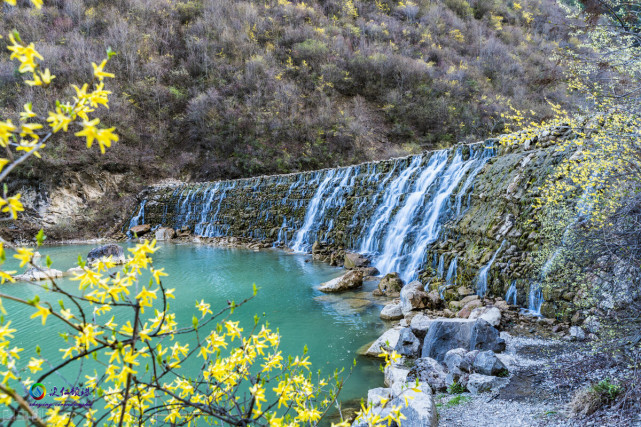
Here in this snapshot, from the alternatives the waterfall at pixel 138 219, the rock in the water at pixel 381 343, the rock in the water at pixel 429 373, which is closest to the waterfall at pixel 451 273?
the rock in the water at pixel 381 343

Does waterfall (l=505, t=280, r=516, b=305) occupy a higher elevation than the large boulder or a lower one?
higher

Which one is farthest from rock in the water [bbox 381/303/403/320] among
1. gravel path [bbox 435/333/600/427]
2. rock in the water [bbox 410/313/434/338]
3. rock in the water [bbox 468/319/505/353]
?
gravel path [bbox 435/333/600/427]

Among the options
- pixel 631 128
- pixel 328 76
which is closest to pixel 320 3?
pixel 328 76

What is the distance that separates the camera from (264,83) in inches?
A: 1106

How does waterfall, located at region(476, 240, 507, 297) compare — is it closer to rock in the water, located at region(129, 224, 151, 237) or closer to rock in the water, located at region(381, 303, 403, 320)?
rock in the water, located at region(381, 303, 403, 320)

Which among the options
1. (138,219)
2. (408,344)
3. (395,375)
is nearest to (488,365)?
(395,375)

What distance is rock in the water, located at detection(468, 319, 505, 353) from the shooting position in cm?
467

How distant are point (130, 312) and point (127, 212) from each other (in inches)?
657

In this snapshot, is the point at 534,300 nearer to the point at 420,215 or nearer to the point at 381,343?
the point at 381,343

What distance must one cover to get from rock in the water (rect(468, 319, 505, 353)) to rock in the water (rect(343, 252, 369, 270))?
618 centimetres

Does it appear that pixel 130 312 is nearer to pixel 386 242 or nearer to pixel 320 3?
pixel 386 242

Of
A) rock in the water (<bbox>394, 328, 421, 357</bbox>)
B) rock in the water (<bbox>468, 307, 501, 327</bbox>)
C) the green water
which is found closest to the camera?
rock in the water (<bbox>394, 328, 421, 357</bbox>)

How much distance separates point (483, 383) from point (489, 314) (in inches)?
86.7

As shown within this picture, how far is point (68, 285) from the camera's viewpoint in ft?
30.5
